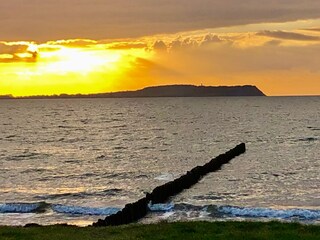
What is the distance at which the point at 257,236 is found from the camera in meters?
19.9

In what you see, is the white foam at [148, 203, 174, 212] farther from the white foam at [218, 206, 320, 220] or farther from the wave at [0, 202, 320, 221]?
the white foam at [218, 206, 320, 220]

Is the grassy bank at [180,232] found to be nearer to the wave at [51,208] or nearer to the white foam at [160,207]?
the wave at [51,208]

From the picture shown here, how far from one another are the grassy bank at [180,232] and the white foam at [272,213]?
1024 cm

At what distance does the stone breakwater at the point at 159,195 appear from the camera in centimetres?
2897

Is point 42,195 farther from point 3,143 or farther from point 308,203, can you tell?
point 3,143

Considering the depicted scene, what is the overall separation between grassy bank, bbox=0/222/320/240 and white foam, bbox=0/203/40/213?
13.5m

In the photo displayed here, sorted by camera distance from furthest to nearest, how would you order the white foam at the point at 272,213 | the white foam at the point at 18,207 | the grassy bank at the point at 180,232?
the white foam at the point at 18,207
the white foam at the point at 272,213
the grassy bank at the point at 180,232

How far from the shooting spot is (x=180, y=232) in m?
20.8

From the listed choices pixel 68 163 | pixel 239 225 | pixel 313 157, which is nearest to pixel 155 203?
pixel 239 225

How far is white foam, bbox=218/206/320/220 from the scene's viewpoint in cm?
3253

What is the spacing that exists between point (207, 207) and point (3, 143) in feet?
232

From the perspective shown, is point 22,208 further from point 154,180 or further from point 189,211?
point 154,180

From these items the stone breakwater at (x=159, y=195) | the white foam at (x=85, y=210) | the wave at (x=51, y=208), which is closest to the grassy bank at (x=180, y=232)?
the stone breakwater at (x=159, y=195)

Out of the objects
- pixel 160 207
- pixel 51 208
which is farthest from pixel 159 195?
pixel 51 208
